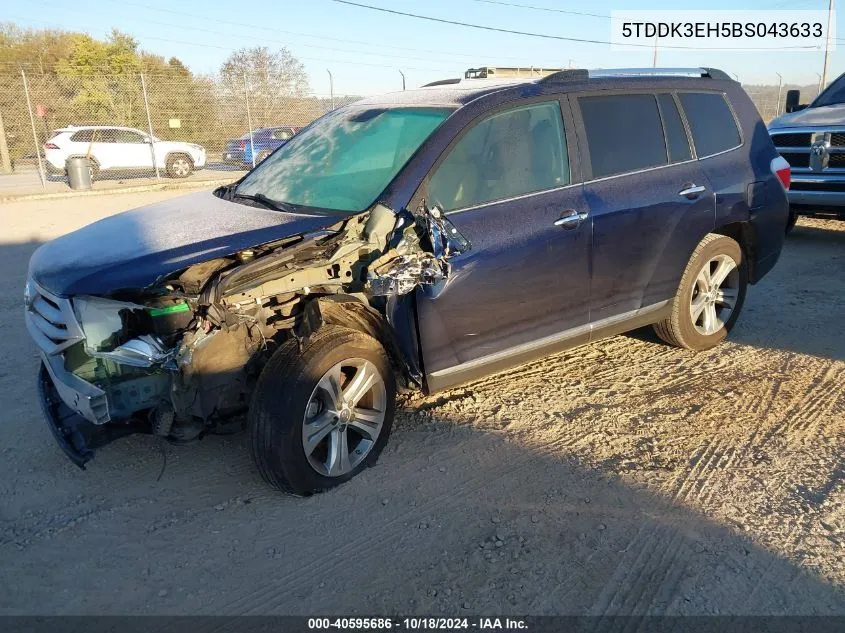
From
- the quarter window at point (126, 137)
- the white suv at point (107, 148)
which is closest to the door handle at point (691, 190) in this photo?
the white suv at point (107, 148)

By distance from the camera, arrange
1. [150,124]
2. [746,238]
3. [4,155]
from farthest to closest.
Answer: [4,155] < [150,124] < [746,238]

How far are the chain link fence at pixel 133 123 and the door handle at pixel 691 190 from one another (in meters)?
15.6

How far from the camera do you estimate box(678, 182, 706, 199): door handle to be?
453 centimetres

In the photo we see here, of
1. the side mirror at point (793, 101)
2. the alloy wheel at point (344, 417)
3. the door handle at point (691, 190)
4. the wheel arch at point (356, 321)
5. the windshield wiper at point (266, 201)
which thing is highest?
the side mirror at point (793, 101)

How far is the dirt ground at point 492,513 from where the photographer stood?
2688 mm

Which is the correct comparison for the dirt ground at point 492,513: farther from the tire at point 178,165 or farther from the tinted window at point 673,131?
the tire at point 178,165

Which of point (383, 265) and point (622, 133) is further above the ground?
point (622, 133)

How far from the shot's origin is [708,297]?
16.3ft

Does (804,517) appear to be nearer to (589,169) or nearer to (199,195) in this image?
(589,169)

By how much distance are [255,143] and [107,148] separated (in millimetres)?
4145

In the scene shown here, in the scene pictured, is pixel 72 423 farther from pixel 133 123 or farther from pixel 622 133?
pixel 133 123

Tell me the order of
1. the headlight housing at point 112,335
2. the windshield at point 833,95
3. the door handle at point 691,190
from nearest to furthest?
the headlight housing at point 112,335
the door handle at point 691,190
the windshield at point 833,95

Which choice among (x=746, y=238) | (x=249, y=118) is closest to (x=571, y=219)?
(x=746, y=238)

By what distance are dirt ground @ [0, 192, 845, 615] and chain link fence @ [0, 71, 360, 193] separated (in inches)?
631
